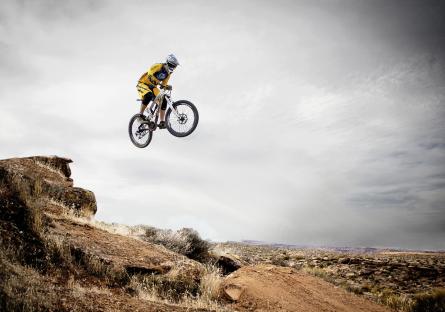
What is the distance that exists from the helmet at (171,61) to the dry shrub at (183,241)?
→ 7.58m

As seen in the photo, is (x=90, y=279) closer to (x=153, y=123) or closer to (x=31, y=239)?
(x=31, y=239)

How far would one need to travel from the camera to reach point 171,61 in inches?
476

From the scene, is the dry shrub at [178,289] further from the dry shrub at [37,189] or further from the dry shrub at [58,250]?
the dry shrub at [37,189]

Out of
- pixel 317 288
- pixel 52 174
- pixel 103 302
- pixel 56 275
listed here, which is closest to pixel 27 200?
pixel 56 275

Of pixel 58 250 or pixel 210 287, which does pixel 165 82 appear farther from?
pixel 210 287

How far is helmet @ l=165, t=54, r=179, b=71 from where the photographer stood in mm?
12086

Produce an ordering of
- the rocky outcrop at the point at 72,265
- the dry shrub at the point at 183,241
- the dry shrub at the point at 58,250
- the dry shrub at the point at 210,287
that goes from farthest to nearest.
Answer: the dry shrub at the point at 183,241 < the dry shrub at the point at 210,287 < the dry shrub at the point at 58,250 < the rocky outcrop at the point at 72,265

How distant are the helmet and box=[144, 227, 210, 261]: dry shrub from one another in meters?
7.58

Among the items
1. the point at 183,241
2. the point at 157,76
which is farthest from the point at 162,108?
the point at 183,241

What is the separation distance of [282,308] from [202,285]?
2.48m

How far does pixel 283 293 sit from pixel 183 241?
6.59m

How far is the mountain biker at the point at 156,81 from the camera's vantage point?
40.1ft

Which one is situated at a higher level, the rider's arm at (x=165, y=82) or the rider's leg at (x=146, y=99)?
the rider's arm at (x=165, y=82)

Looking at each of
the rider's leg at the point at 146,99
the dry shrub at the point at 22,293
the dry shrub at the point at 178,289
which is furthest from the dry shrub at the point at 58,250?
the rider's leg at the point at 146,99
